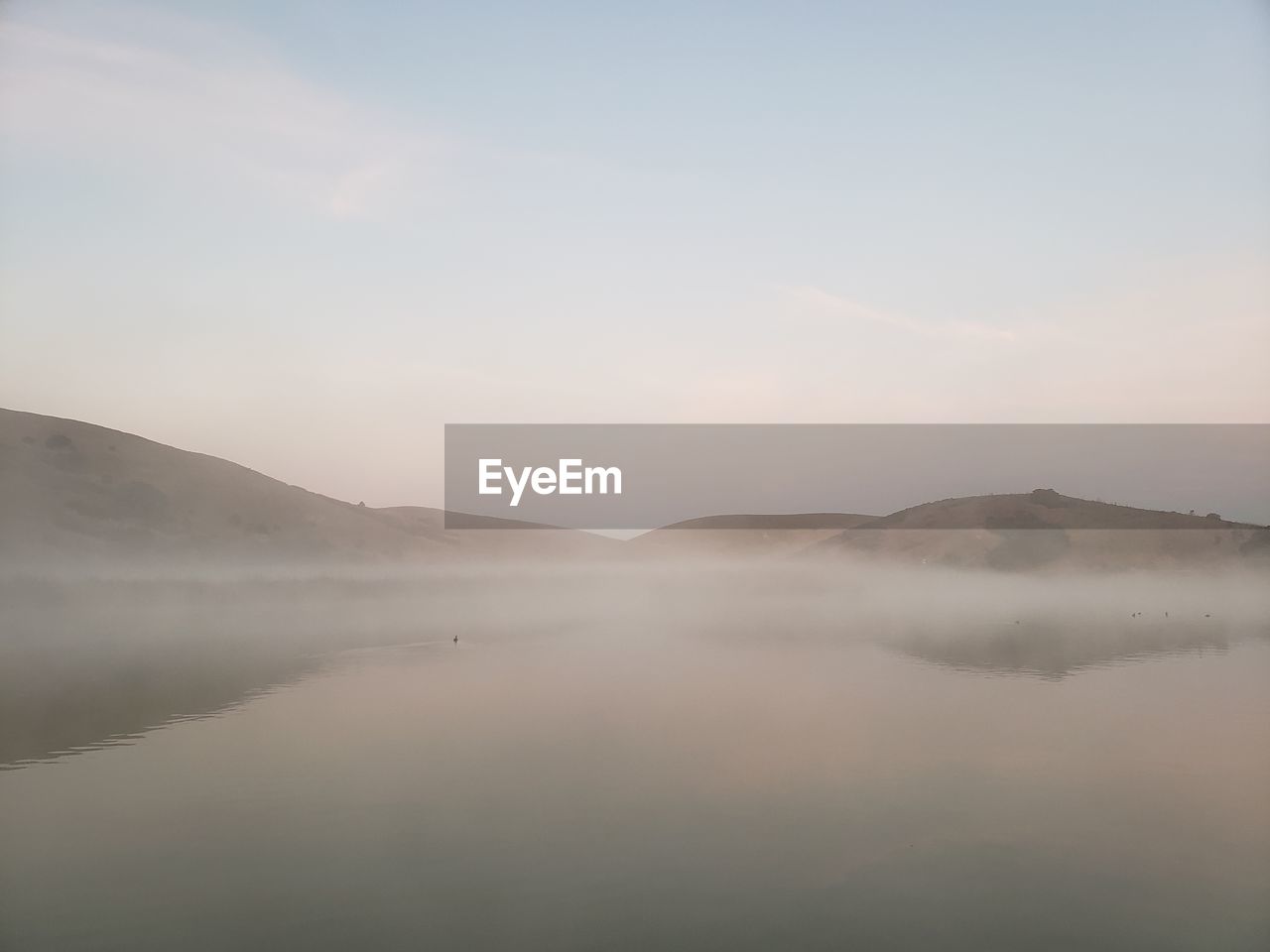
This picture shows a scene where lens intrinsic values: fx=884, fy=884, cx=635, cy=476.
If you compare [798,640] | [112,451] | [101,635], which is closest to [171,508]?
[112,451]

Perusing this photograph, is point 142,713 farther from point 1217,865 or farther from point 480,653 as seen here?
point 1217,865

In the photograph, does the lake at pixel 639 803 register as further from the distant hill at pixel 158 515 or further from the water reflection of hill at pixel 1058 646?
the distant hill at pixel 158 515

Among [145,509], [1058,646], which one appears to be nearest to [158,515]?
[145,509]

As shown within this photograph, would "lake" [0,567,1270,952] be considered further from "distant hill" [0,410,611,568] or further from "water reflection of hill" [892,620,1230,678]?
"distant hill" [0,410,611,568]

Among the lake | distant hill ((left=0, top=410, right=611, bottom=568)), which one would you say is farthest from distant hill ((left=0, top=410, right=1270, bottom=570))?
the lake

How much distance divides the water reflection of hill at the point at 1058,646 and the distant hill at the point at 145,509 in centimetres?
13057

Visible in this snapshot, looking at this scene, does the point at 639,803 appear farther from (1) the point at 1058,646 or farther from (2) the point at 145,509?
(2) the point at 145,509

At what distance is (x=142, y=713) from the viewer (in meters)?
45.9

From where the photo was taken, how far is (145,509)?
161750 mm

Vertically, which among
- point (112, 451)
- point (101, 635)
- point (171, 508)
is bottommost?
point (101, 635)

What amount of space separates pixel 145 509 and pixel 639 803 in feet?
530

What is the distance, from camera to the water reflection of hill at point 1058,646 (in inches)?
2539

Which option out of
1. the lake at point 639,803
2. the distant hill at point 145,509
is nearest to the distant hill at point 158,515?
the distant hill at point 145,509

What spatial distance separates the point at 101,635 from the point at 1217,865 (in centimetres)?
10556
